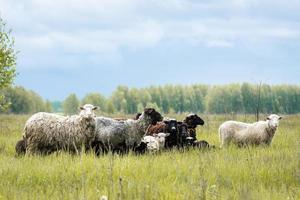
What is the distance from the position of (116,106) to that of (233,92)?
32.4 m

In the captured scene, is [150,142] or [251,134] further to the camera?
[251,134]

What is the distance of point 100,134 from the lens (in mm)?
14383

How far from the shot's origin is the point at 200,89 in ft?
528

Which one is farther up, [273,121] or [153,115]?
[153,115]

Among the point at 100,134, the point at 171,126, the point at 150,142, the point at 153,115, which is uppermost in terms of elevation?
the point at 153,115

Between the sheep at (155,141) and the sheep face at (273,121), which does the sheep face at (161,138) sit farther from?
the sheep face at (273,121)

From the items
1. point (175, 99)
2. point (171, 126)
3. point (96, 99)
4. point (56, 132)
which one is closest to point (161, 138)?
point (171, 126)

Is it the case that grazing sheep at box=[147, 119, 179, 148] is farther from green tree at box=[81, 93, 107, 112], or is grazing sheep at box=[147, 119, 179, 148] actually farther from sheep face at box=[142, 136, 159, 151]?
green tree at box=[81, 93, 107, 112]

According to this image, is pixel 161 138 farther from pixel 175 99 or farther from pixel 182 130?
pixel 175 99

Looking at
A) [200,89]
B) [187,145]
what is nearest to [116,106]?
[200,89]

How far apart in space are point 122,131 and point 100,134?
670 millimetres

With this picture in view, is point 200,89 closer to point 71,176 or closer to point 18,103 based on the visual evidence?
point 18,103

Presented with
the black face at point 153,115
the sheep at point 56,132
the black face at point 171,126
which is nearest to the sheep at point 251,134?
the black face at point 171,126

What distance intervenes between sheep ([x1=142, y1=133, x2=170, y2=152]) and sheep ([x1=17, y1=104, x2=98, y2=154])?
160cm
